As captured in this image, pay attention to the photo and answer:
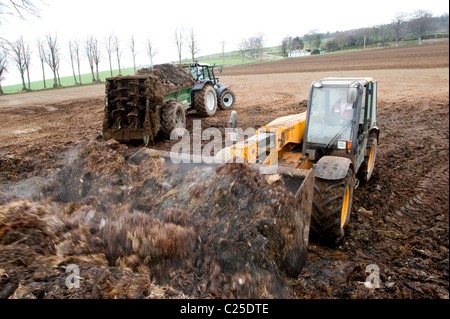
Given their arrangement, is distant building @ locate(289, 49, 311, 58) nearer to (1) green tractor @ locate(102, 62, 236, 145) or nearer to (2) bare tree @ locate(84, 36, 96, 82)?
(2) bare tree @ locate(84, 36, 96, 82)

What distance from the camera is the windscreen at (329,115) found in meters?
4.99

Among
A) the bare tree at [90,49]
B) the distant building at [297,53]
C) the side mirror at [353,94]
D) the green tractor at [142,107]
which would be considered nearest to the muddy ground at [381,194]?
the green tractor at [142,107]

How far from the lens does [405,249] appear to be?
14.3 ft

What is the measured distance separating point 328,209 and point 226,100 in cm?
1249

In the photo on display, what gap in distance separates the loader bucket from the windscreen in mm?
1547

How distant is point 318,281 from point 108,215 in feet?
8.09

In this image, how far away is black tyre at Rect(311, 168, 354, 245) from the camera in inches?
161

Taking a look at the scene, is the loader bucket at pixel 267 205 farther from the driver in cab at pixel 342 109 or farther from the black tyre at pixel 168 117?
the black tyre at pixel 168 117

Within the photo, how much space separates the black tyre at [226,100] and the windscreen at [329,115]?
10.3 m

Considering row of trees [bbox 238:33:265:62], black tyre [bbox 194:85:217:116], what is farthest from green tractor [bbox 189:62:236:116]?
row of trees [bbox 238:33:265:62]

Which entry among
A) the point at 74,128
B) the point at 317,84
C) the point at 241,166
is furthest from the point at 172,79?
the point at 241,166

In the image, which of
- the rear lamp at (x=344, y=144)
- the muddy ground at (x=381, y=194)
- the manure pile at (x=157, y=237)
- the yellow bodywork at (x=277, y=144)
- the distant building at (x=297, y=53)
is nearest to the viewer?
the manure pile at (x=157, y=237)

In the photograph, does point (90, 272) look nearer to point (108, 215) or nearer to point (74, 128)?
point (108, 215)

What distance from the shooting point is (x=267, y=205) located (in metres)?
3.41
